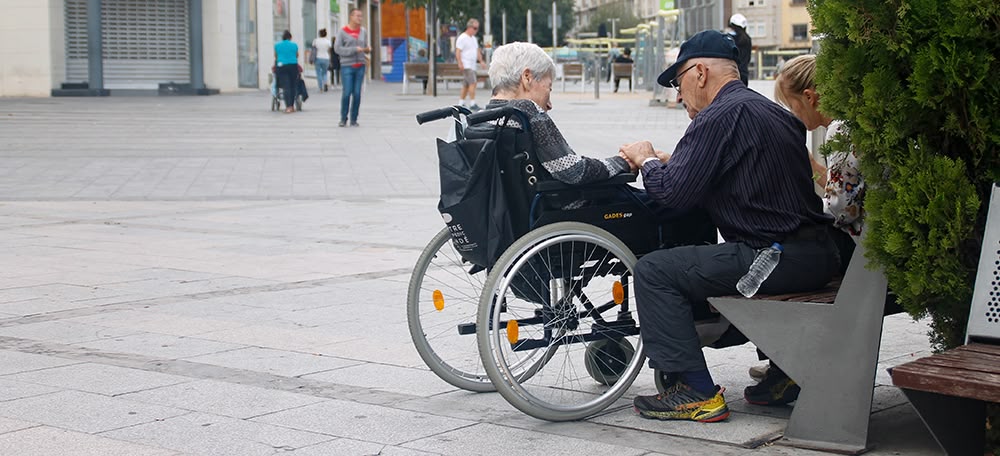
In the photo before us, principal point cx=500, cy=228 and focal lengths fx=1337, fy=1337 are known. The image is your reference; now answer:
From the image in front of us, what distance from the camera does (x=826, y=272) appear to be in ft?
14.3

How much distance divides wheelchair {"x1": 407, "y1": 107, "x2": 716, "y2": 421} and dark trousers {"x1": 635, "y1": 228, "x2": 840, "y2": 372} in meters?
0.18

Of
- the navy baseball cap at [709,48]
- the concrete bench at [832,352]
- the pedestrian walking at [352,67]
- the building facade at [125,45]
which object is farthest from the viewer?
the building facade at [125,45]

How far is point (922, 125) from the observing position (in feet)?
12.3

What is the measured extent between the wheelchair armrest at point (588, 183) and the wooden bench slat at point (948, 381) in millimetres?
1349

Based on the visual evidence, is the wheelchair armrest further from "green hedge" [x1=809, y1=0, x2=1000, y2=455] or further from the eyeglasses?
"green hedge" [x1=809, y1=0, x2=1000, y2=455]

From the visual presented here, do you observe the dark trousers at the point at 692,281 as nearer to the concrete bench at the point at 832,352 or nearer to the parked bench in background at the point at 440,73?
the concrete bench at the point at 832,352

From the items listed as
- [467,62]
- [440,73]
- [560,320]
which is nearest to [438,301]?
[560,320]

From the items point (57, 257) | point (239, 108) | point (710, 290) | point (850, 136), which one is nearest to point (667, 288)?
point (710, 290)

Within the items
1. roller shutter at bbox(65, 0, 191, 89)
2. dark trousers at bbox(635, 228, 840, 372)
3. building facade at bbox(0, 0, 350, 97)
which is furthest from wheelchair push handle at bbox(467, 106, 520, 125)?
roller shutter at bbox(65, 0, 191, 89)

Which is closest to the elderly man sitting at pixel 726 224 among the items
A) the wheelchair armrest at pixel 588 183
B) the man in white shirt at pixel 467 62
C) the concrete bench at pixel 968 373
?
the wheelchair armrest at pixel 588 183

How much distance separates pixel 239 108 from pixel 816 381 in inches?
942

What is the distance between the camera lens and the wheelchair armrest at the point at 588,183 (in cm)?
445

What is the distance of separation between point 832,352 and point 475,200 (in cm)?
126

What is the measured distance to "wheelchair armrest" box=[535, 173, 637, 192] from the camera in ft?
14.6
